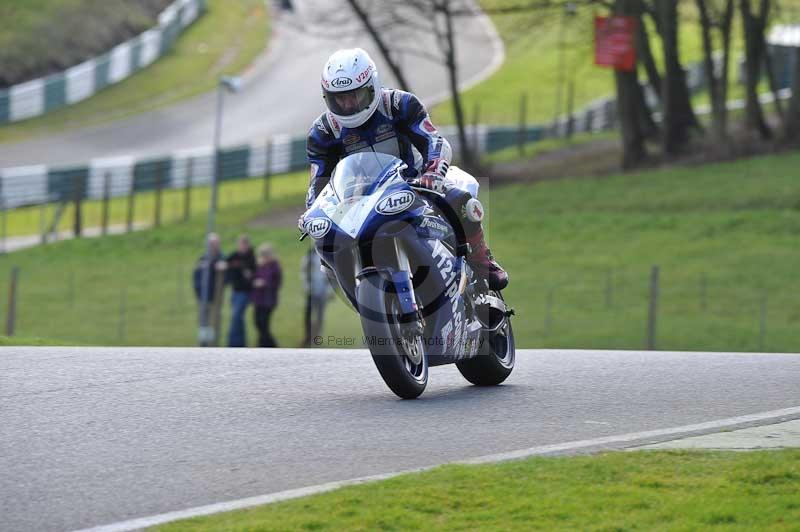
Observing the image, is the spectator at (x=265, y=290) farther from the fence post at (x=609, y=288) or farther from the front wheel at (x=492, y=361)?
the front wheel at (x=492, y=361)

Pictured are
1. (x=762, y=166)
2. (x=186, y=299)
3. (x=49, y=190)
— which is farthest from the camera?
(x=49, y=190)

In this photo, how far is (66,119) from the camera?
49.7 m

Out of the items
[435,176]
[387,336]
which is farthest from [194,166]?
[387,336]

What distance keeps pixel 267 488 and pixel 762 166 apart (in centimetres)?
2794

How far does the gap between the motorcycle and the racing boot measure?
0.13 metres

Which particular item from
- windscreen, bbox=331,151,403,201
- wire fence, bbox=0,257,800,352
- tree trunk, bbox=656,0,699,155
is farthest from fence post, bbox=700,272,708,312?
windscreen, bbox=331,151,403,201

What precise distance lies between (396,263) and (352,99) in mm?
917

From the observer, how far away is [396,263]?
8078 millimetres

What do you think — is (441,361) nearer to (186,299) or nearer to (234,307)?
(234,307)

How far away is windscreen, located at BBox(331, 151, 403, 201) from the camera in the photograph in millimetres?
8156

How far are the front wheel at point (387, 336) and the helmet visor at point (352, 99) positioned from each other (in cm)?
94

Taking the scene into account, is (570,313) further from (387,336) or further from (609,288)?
(387,336)

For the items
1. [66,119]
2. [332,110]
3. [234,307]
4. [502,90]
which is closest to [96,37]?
[66,119]

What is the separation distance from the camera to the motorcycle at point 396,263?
26.0 ft
